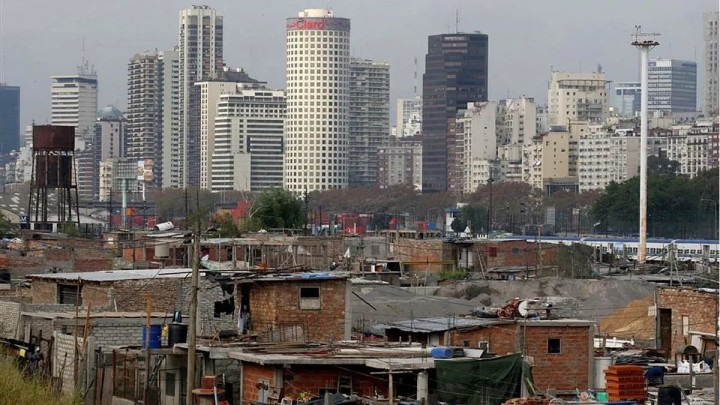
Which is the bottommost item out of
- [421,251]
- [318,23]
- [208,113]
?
[421,251]

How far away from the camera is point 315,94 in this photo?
185000 mm

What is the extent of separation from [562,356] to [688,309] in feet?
14.1

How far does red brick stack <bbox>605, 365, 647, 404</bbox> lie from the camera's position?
15102 millimetres

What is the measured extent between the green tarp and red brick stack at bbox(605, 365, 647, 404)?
3.32ft

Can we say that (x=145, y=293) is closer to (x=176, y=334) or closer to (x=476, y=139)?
(x=176, y=334)

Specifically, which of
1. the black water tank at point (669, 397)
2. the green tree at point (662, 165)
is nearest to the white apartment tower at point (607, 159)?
the green tree at point (662, 165)

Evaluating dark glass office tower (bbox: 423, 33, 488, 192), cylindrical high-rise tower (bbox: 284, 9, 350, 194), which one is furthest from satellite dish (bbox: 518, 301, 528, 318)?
cylindrical high-rise tower (bbox: 284, 9, 350, 194)

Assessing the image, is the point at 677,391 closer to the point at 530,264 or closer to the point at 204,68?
the point at 530,264

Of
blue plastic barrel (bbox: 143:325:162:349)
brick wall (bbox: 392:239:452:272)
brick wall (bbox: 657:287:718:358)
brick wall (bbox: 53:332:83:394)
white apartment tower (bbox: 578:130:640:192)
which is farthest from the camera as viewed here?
white apartment tower (bbox: 578:130:640:192)

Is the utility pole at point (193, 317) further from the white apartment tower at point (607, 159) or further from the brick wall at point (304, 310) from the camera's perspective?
the white apartment tower at point (607, 159)

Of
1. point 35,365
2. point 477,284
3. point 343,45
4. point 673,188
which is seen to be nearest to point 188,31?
point 343,45

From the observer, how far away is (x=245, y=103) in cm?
18662

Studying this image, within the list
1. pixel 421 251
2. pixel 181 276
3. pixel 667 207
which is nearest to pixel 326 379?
pixel 181 276

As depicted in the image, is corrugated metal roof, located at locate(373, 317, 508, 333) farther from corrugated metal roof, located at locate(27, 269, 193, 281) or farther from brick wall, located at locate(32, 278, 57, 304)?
brick wall, located at locate(32, 278, 57, 304)
